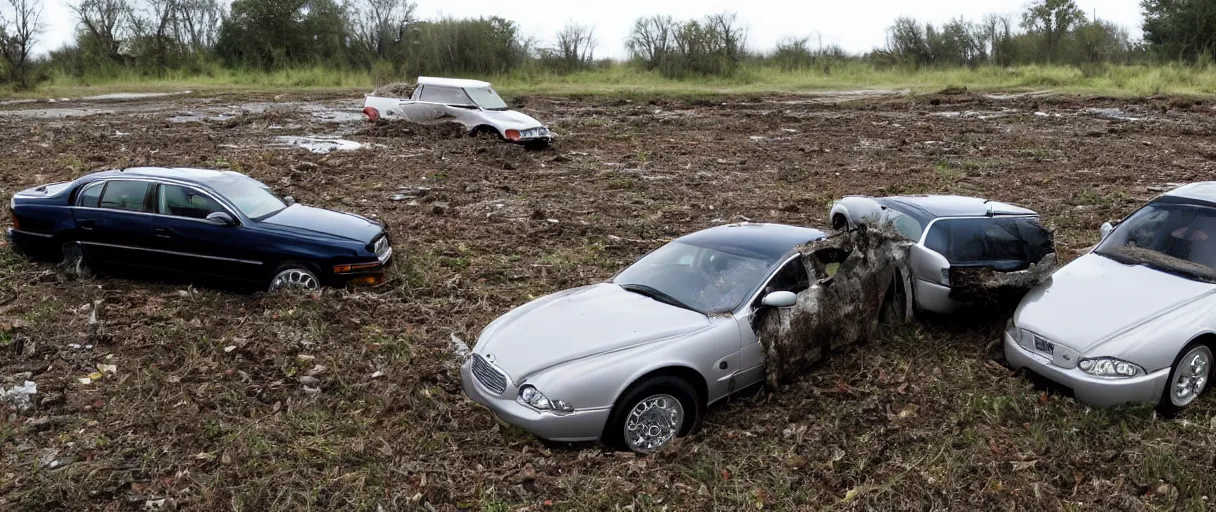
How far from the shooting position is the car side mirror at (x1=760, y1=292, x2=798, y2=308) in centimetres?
635

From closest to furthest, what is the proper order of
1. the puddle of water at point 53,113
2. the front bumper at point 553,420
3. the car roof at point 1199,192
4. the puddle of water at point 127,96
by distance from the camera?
the front bumper at point 553,420
the car roof at point 1199,192
the puddle of water at point 53,113
the puddle of water at point 127,96

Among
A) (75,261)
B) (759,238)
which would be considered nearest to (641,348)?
(759,238)

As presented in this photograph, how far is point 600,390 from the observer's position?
225 inches

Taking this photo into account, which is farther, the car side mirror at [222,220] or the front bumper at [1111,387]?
the car side mirror at [222,220]

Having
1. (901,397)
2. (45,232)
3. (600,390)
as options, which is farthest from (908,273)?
(45,232)

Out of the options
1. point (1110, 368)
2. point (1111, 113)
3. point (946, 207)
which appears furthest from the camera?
point (1111, 113)

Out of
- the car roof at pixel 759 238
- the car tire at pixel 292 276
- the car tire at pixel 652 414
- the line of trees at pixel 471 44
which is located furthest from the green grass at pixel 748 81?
the car tire at pixel 652 414

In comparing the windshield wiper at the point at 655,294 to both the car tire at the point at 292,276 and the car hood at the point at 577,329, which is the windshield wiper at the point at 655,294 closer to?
the car hood at the point at 577,329

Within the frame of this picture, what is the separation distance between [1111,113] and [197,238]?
23852 millimetres

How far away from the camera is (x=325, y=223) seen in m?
9.27

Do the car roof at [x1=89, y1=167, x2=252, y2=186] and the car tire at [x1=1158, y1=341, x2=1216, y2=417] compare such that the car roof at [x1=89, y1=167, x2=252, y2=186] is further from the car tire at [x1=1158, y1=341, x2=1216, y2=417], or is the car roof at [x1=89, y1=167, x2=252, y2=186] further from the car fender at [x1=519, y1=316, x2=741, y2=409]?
the car tire at [x1=1158, y1=341, x2=1216, y2=417]

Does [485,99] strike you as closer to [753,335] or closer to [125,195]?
[125,195]

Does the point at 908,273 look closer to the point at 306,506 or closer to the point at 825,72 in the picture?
the point at 306,506

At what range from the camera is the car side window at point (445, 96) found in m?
20.0
